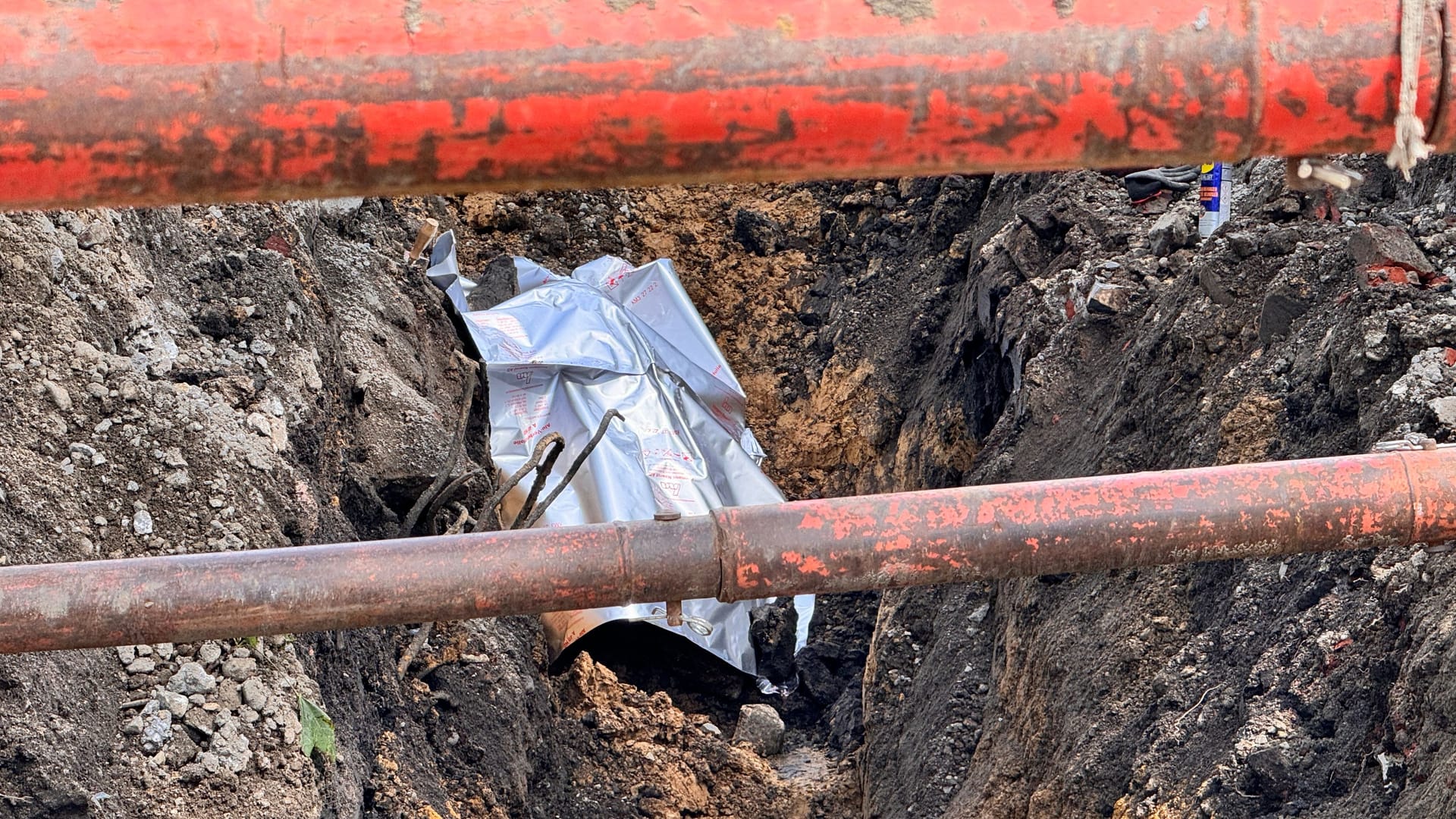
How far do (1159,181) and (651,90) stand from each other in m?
4.82

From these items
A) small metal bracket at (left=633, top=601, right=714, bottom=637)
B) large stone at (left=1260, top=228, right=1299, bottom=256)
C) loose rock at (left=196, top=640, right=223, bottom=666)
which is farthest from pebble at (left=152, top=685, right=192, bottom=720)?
large stone at (left=1260, top=228, right=1299, bottom=256)

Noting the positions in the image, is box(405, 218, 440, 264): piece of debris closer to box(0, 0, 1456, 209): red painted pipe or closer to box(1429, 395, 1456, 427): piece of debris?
box(1429, 395, 1456, 427): piece of debris

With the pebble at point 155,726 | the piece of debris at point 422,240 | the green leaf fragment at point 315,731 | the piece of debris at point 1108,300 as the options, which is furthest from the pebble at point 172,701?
the piece of debris at point 422,240

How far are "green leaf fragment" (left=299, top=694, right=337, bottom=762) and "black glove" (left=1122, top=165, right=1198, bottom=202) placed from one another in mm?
4253

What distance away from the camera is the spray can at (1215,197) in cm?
473

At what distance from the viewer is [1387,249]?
3.46 meters

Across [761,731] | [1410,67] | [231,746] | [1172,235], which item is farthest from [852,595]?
[1410,67]

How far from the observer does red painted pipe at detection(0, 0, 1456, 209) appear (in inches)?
48.3

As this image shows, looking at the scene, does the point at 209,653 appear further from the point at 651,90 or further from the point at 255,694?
the point at 651,90

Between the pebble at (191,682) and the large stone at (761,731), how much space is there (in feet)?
8.30

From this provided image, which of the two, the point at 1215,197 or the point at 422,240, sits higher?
the point at 1215,197

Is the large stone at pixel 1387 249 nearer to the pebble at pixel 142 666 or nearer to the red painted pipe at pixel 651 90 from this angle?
the red painted pipe at pixel 651 90

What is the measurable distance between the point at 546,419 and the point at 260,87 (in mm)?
4643

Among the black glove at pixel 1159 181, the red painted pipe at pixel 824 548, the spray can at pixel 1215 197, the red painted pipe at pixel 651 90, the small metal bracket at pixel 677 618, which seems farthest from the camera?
the black glove at pixel 1159 181
